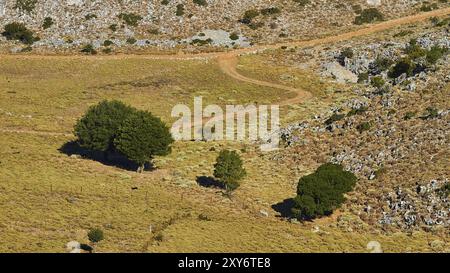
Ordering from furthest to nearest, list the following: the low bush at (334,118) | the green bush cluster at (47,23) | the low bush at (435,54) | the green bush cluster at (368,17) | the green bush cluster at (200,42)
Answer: the green bush cluster at (368,17) → the green bush cluster at (47,23) → the green bush cluster at (200,42) → the low bush at (435,54) → the low bush at (334,118)

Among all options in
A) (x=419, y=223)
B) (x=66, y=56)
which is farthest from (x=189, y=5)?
(x=419, y=223)

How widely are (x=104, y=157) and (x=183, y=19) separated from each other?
5457 centimetres

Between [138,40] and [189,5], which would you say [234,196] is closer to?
[138,40]

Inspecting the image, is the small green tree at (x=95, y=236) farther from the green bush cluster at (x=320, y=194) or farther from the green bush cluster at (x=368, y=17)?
the green bush cluster at (x=368, y=17)

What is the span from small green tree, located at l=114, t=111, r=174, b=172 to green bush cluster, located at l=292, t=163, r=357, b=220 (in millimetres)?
17780

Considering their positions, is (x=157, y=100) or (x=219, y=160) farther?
(x=157, y=100)

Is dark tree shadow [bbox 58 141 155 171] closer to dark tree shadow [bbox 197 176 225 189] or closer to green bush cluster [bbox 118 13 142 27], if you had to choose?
dark tree shadow [bbox 197 176 225 189]

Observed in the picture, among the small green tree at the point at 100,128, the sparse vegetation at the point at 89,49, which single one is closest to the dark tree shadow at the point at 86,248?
the small green tree at the point at 100,128

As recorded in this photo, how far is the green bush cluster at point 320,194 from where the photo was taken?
69.3 metres

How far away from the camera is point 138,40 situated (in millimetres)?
129625

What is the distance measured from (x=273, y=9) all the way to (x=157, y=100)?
133 ft

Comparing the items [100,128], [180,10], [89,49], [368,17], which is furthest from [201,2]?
[100,128]

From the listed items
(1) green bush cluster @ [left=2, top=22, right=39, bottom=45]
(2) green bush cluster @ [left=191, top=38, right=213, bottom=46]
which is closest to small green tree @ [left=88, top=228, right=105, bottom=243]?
(2) green bush cluster @ [left=191, top=38, right=213, bottom=46]

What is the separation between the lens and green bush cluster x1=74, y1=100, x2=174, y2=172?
264 feet
